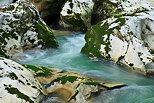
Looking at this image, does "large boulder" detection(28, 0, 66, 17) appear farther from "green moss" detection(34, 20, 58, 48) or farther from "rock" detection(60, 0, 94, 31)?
"green moss" detection(34, 20, 58, 48)

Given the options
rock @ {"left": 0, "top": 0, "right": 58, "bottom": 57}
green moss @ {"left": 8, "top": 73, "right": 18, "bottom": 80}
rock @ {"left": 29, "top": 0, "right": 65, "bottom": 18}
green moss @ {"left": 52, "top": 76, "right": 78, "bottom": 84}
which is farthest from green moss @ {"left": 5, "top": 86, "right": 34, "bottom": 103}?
rock @ {"left": 29, "top": 0, "right": 65, "bottom": 18}

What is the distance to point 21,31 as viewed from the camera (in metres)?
11.1

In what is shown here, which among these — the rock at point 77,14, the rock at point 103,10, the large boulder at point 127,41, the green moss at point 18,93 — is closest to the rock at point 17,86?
the green moss at point 18,93

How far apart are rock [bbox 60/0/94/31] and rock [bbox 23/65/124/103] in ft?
23.4

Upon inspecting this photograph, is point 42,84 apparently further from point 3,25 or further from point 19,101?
point 3,25

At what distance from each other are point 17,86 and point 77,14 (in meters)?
8.96

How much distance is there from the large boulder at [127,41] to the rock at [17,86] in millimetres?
3636

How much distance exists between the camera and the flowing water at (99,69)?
703cm

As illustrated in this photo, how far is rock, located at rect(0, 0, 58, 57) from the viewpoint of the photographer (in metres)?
10.6

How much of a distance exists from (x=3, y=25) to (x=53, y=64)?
2.77 m

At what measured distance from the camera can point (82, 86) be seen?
6.62 metres

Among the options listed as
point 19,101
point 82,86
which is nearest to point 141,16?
point 82,86

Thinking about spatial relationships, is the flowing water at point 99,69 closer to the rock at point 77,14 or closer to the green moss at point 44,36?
the green moss at point 44,36

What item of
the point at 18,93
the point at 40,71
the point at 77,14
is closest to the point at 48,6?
the point at 77,14
